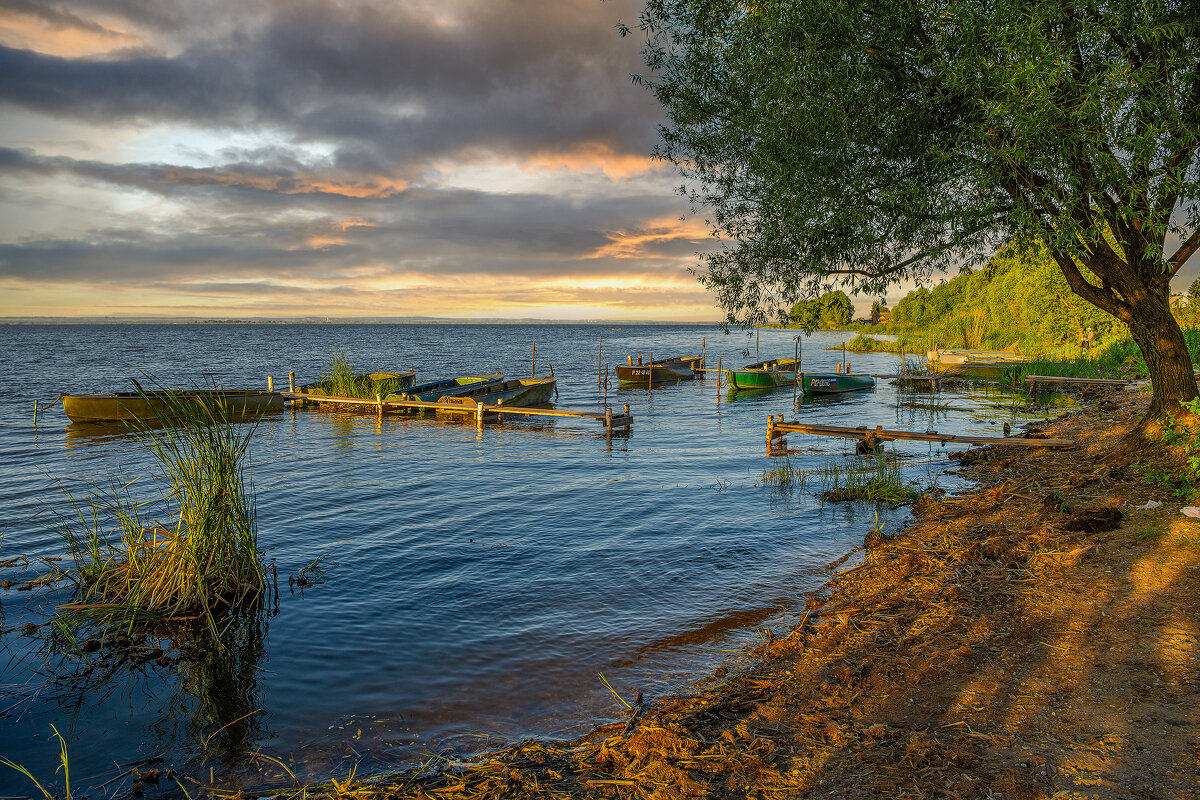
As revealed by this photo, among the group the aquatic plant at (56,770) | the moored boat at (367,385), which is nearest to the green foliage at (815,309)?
the aquatic plant at (56,770)

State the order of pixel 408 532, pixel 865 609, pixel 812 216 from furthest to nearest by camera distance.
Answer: pixel 408 532 < pixel 812 216 < pixel 865 609

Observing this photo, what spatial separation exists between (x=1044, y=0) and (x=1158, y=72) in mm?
2044

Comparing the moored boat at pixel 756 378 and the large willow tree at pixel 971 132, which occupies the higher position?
the large willow tree at pixel 971 132

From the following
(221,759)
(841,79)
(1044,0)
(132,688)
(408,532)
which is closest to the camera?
(221,759)

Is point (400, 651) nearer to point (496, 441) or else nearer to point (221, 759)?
point (221, 759)

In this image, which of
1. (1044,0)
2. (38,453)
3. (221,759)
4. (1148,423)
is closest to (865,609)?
(221,759)

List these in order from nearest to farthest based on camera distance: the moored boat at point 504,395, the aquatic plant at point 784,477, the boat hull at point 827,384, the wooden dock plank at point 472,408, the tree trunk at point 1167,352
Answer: the tree trunk at point 1167,352 < the aquatic plant at point 784,477 < the wooden dock plank at point 472,408 < the moored boat at point 504,395 < the boat hull at point 827,384

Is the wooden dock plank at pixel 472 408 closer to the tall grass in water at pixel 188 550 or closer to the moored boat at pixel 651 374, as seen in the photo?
the tall grass in water at pixel 188 550

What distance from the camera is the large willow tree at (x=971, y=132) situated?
27.4 feet

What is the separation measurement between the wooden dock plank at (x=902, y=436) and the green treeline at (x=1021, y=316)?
10952 mm

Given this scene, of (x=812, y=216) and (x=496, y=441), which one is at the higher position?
(x=812, y=216)

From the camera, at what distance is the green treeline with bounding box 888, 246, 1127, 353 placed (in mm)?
38531

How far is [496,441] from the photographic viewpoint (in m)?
22.3

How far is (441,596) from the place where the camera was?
8.85 metres
